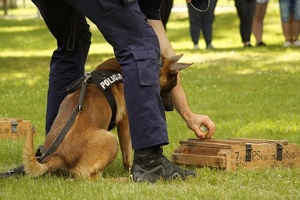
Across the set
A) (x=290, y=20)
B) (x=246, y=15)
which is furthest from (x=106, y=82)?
(x=290, y=20)

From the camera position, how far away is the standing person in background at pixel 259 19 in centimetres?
2183

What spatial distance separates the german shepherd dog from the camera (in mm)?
6098

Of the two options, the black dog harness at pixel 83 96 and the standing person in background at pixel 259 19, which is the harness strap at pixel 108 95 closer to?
the black dog harness at pixel 83 96

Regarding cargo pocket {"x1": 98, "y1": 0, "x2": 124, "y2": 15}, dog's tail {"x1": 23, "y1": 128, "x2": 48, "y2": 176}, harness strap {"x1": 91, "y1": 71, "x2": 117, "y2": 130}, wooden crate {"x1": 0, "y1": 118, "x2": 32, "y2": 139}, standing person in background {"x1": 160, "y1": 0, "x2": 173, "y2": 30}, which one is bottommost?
standing person in background {"x1": 160, "y1": 0, "x2": 173, "y2": 30}

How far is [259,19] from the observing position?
2230 cm

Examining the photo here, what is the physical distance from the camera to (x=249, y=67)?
1641 cm

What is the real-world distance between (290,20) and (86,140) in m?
16.2

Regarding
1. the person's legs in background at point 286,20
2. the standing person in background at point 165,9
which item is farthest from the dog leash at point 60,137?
the person's legs in background at point 286,20

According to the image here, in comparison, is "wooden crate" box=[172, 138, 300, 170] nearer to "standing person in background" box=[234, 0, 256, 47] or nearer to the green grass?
the green grass

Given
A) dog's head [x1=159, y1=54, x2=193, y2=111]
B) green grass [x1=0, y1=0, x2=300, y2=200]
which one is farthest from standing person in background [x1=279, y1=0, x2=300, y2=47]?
dog's head [x1=159, y1=54, x2=193, y2=111]

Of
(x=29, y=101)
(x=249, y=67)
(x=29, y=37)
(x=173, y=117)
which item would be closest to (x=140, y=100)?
(x=173, y=117)

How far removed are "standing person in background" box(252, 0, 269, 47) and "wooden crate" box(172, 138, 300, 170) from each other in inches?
595

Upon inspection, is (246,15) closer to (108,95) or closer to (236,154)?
(236,154)

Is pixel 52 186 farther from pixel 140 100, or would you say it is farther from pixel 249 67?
pixel 249 67
